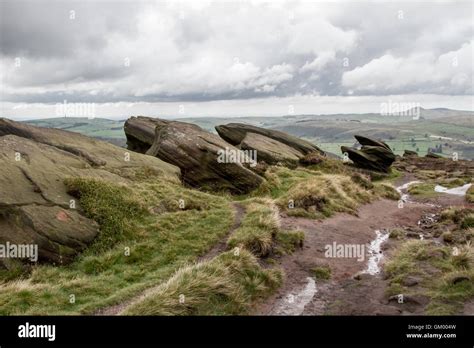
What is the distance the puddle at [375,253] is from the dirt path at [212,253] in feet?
24.6

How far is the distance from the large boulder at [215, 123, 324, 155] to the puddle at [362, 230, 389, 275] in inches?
1210

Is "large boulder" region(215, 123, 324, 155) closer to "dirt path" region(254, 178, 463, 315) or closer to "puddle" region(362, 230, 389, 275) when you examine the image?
"dirt path" region(254, 178, 463, 315)

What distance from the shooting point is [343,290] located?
1741 centimetres

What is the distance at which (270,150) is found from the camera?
51.6 m

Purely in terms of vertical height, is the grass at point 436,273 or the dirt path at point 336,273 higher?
the grass at point 436,273

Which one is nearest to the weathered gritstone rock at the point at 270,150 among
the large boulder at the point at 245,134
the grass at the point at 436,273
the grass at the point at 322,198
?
the large boulder at the point at 245,134

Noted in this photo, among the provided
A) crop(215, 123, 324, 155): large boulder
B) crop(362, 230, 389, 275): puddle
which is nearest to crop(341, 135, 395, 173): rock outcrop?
crop(215, 123, 324, 155): large boulder

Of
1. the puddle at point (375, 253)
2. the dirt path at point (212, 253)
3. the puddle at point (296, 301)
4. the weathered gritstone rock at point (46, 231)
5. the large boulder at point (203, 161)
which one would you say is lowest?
the puddle at point (375, 253)

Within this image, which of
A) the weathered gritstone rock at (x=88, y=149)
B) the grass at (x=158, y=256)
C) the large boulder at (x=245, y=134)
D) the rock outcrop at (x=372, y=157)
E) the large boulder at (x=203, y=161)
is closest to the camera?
the grass at (x=158, y=256)

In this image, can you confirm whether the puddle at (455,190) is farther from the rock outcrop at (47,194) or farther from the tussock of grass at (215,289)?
the tussock of grass at (215,289)

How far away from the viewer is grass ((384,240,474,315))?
47.7 feet

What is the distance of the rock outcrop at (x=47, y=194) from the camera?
1844 centimetres

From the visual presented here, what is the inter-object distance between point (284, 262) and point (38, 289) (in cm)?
1126

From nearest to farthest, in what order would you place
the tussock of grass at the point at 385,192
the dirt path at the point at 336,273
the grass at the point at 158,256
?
the grass at the point at 158,256
the dirt path at the point at 336,273
the tussock of grass at the point at 385,192
